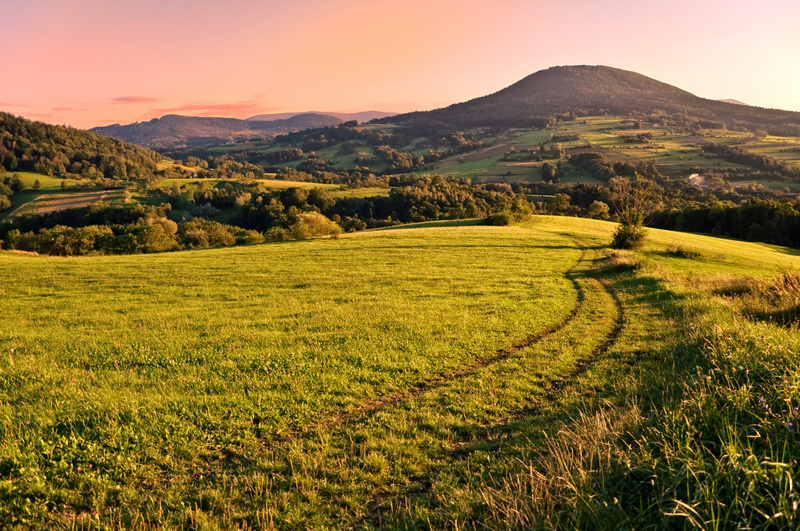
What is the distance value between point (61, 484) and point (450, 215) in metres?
99.1

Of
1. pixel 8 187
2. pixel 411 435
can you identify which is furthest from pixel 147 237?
pixel 8 187

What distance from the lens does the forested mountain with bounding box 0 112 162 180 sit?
16525 centimetres

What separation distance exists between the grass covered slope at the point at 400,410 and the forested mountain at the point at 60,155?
186 meters

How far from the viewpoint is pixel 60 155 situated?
17450 centimetres

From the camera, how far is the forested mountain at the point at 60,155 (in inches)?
6506

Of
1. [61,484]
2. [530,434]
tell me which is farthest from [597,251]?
[61,484]

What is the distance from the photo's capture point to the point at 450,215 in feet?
336

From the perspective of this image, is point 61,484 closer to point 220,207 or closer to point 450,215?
point 450,215

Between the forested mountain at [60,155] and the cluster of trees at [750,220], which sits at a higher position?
the forested mountain at [60,155]

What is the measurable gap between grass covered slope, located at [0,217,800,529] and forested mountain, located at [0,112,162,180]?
186 m

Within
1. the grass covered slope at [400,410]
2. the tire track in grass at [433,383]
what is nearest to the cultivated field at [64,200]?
the grass covered slope at [400,410]

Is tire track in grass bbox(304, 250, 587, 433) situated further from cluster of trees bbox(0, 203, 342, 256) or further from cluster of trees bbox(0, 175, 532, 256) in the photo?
cluster of trees bbox(0, 175, 532, 256)

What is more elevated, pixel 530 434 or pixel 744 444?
pixel 744 444

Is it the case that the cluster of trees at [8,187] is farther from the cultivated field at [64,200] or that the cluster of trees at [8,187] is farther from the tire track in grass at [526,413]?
the tire track in grass at [526,413]
